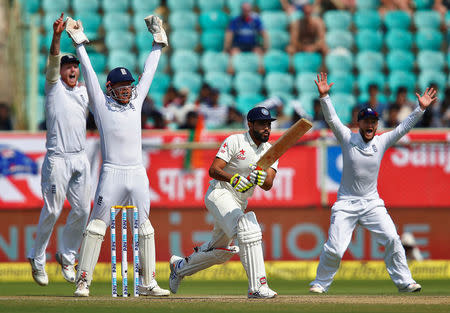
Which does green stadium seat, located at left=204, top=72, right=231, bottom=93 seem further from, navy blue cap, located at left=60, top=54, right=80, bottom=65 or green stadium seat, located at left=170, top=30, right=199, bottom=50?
navy blue cap, located at left=60, top=54, right=80, bottom=65

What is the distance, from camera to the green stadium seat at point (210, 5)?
695 inches

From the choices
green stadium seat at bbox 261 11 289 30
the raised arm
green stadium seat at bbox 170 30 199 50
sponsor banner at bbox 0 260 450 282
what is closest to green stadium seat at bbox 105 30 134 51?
green stadium seat at bbox 170 30 199 50

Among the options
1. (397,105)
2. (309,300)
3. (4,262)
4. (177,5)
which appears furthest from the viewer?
(177,5)

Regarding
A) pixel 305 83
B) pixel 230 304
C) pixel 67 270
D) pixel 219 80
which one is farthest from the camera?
pixel 219 80

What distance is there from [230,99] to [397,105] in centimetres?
313

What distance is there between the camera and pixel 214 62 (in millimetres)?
16797

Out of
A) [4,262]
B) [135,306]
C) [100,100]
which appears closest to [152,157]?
[4,262]

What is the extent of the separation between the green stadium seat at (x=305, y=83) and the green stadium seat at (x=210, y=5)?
2.26m

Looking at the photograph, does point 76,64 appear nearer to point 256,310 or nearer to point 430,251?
point 256,310

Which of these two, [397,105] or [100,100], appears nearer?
[100,100]

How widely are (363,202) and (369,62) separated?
24.2ft

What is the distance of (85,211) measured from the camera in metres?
9.86

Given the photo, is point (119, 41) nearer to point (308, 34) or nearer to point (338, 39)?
point (308, 34)

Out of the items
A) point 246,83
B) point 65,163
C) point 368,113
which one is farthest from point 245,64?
point 65,163
